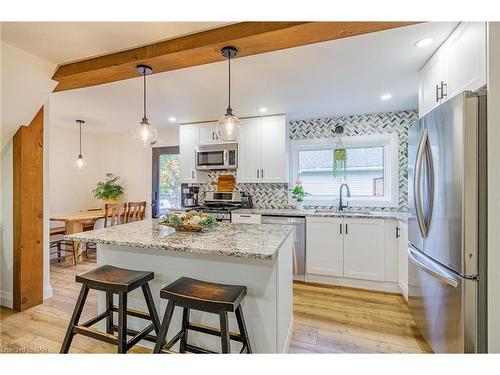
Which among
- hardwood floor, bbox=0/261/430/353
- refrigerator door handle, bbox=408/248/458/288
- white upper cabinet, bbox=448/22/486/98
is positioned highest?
white upper cabinet, bbox=448/22/486/98

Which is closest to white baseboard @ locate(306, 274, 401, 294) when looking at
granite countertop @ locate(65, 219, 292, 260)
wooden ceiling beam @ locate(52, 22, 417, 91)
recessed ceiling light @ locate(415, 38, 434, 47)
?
granite countertop @ locate(65, 219, 292, 260)

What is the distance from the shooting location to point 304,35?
59.7 inches

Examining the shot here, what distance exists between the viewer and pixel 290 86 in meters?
2.57

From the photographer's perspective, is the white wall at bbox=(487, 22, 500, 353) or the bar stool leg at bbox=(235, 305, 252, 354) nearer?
the white wall at bbox=(487, 22, 500, 353)

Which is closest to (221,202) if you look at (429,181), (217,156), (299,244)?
(217,156)

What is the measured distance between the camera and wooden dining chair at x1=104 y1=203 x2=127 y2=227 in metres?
3.64

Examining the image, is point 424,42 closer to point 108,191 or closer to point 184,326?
point 184,326

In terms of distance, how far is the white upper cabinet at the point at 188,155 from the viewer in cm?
400

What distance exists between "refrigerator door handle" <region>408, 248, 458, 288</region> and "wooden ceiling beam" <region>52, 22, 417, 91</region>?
5.20 feet

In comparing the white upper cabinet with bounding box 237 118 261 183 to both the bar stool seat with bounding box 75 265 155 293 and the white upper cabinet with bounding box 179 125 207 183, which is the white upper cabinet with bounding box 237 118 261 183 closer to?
the white upper cabinet with bounding box 179 125 207 183

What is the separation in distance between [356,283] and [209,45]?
311cm

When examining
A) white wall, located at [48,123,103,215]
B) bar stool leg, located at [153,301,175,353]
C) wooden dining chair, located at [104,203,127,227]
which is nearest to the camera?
bar stool leg, located at [153,301,175,353]
